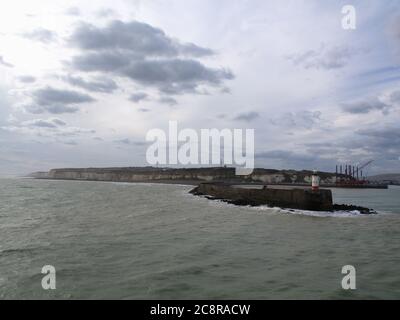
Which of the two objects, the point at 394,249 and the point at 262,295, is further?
the point at 394,249

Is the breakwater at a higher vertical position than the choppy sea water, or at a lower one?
higher

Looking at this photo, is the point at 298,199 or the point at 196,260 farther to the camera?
the point at 298,199

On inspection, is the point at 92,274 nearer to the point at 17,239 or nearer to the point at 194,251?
the point at 194,251

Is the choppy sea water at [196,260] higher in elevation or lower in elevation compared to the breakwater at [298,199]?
lower

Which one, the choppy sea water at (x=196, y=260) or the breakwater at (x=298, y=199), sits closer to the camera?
the choppy sea water at (x=196, y=260)

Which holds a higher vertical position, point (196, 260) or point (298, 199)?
point (298, 199)

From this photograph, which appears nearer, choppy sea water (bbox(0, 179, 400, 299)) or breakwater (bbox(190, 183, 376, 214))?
choppy sea water (bbox(0, 179, 400, 299))
